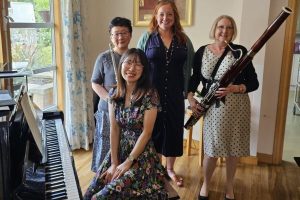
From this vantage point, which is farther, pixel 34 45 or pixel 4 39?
pixel 34 45

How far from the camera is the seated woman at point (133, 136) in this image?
1.50 meters

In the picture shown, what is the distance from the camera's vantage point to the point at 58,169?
1.26 meters

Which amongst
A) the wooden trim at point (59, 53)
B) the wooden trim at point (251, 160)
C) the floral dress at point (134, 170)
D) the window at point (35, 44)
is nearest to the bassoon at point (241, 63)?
the floral dress at point (134, 170)

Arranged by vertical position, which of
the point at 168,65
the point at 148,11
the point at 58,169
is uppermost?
the point at 148,11

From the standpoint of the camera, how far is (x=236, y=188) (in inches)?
95.0

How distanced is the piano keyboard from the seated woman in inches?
9.5

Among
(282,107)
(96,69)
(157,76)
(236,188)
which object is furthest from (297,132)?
(96,69)

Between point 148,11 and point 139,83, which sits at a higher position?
point 148,11

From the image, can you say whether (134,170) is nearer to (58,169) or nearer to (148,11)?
(58,169)

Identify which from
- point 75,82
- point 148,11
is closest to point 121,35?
point 75,82

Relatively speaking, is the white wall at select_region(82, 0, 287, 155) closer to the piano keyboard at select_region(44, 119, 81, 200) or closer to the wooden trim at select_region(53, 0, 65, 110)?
the wooden trim at select_region(53, 0, 65, 110)

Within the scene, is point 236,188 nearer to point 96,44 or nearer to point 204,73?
point 204,73

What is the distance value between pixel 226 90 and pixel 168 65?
403 mm

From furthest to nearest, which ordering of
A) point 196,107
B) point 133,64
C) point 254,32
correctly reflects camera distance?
point 254,32
point 196,107
point 133,64
